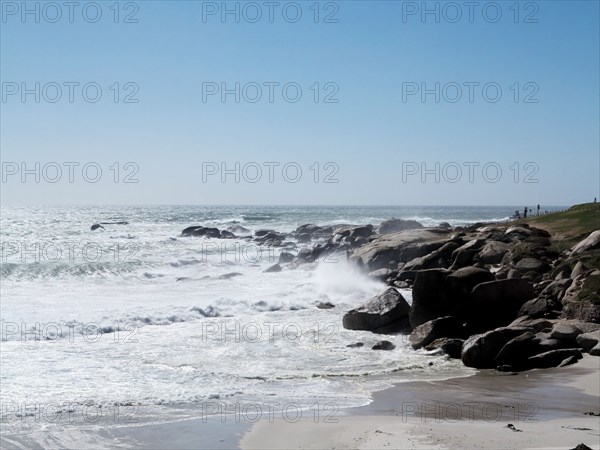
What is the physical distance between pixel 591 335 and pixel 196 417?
11.4 meters

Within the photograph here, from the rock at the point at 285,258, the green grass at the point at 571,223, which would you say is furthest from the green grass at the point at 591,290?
the rock at the point at 285,258

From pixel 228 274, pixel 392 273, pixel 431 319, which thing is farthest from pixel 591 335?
pixel 228 274

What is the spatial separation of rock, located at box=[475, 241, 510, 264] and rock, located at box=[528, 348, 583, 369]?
531 inches

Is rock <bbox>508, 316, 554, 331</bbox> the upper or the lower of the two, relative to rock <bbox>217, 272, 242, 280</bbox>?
upper

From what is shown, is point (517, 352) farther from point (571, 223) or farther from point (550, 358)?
point (571, 223)

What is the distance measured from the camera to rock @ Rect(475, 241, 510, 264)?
105 ft

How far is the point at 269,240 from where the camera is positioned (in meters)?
69.4

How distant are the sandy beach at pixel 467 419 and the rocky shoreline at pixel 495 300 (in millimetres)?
1387

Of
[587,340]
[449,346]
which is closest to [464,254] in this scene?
[449,346]

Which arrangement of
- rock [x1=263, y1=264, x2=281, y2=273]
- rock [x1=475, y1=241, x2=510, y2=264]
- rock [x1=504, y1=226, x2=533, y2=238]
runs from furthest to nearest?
1. rock [x1=263, y1=264, x2=281, y2=273]
2. rock [x1=504, y1=226, x2=533, y2=238]
3. rock [x1=475, y1=241, x2=510, y2=264]

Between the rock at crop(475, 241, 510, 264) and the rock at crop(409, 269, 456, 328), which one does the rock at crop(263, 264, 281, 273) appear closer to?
the rock at crop(475, 241, 510, 264)

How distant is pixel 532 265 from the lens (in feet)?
95.4

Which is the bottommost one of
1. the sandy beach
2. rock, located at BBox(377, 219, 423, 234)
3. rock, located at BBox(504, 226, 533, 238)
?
the sandy beach

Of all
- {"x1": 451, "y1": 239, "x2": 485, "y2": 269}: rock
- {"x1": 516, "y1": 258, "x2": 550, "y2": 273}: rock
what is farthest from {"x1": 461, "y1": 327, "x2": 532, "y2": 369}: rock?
{"x1": 451, "y1": 239, "x2": 485, "y2": 269}: rock
